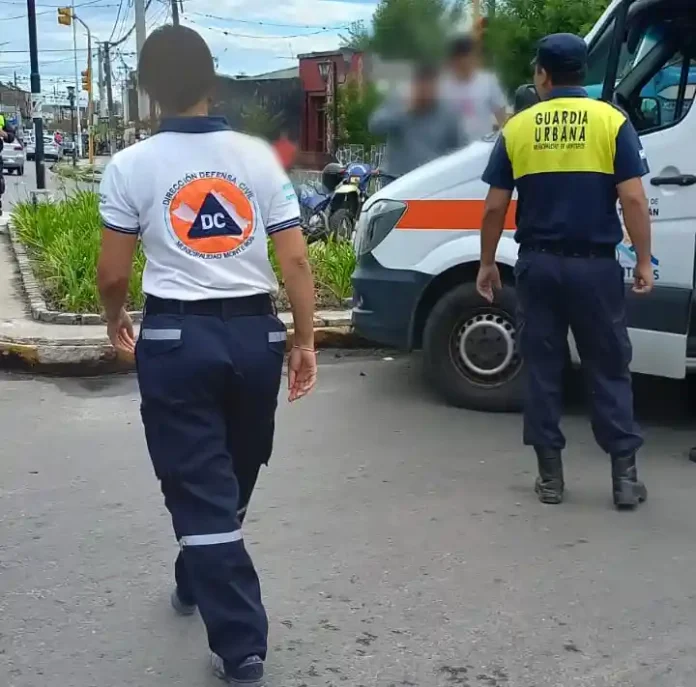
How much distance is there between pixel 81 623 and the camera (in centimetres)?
348

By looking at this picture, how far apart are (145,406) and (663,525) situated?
235 centimetres

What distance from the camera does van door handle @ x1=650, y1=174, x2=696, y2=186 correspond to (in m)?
5.08

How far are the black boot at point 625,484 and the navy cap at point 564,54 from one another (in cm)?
159

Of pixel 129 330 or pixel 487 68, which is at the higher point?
pixel 487 68

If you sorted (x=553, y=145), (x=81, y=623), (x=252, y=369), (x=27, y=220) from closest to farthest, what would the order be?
(x=252, y=369), (x=81, y=623), (x=553, y=145), (x=27, y=220)

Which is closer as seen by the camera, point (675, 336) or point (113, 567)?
point (113, 567)

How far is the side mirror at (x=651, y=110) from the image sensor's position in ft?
17.5

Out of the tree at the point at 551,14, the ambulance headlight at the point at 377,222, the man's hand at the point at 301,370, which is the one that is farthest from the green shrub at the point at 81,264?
the tree at the point at 551,14

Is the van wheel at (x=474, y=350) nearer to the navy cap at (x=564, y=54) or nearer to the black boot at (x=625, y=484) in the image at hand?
the black boot at (x=625, y=484)

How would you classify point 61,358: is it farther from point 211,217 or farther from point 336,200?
point 336,200

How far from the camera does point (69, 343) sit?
A: 717 centimetres

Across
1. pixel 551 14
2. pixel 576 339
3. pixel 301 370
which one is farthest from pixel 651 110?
pixel 551 14

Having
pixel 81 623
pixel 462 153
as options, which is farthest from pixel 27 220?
pixel 81 623

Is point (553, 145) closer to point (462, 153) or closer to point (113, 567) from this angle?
point (462, 153)
